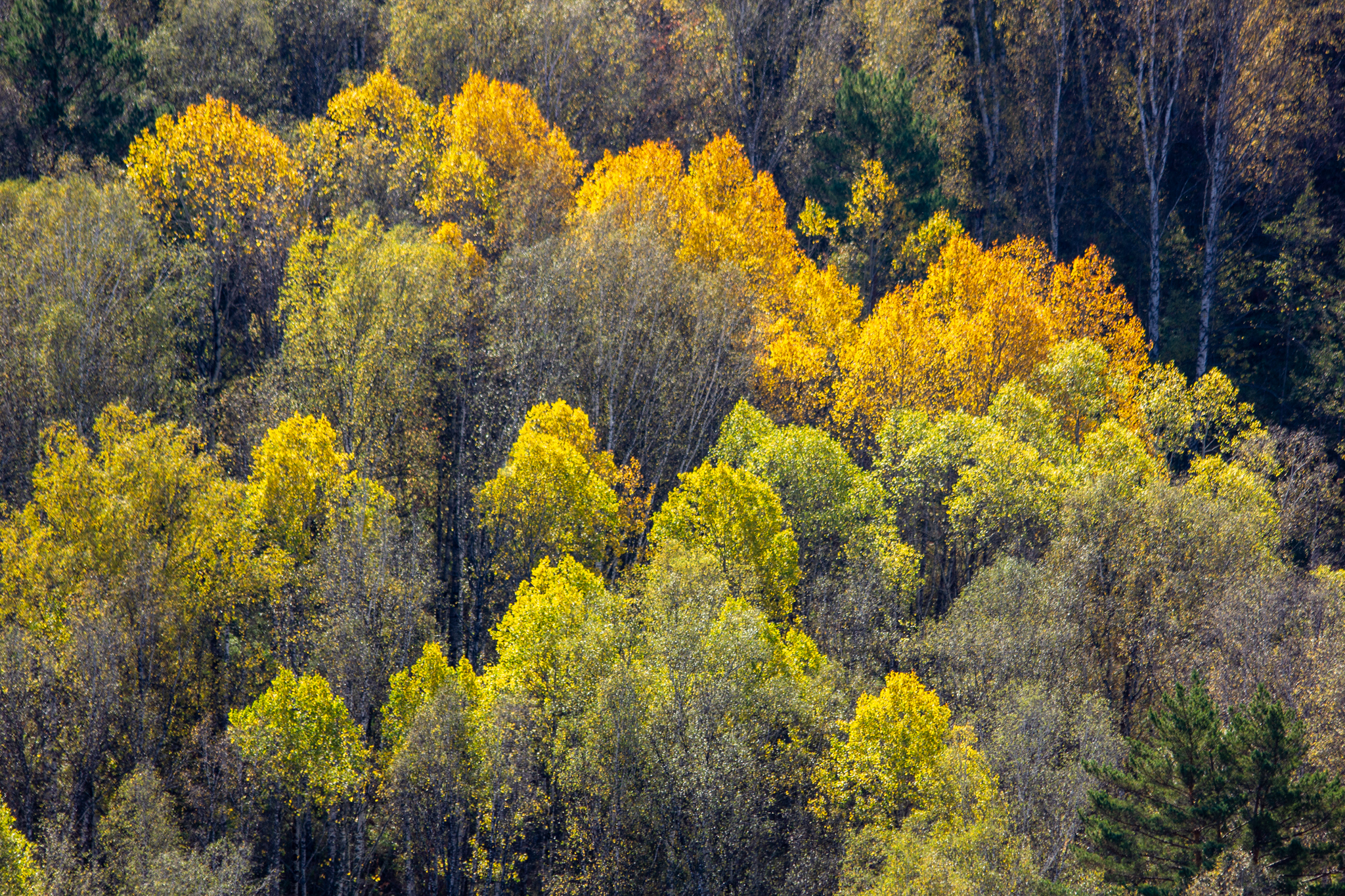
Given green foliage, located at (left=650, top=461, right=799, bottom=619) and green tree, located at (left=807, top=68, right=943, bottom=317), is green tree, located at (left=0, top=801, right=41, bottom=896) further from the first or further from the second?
green tree, located at (left=807, top=68, right=943, bottom=317)

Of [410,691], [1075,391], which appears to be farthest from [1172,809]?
[1075,391]

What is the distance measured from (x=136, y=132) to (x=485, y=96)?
61.2ft

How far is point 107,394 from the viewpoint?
5397cm

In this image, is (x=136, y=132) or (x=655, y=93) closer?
(x=136, y=132)

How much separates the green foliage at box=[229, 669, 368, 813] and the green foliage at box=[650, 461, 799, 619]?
44.5ft

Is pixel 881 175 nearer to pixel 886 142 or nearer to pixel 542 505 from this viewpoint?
pixel 886 142

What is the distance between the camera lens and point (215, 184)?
62469mm

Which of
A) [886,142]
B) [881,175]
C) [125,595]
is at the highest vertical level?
[886,142]

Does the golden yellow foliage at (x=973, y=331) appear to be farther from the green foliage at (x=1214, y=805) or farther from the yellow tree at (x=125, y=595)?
the yellow tree at (x=125, y=595)

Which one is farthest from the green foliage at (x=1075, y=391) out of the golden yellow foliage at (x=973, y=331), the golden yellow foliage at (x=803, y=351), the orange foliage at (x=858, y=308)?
the golden yellow foliage at (x=803, y=351)

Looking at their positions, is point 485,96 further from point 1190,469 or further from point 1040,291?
point 1190,469

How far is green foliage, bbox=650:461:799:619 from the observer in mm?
48469

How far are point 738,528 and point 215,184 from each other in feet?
108

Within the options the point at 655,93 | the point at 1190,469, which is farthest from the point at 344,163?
the point at 1190,469
